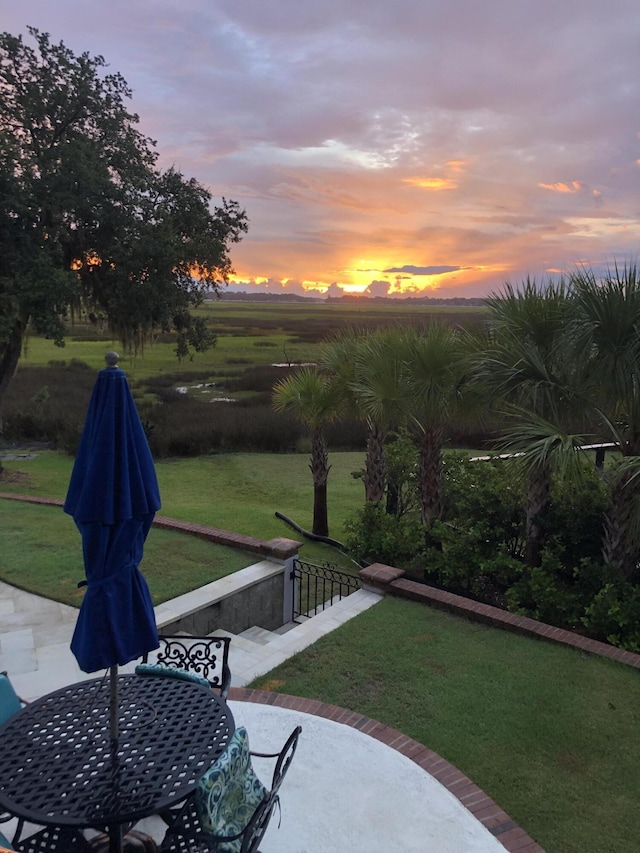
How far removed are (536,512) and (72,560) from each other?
701cm

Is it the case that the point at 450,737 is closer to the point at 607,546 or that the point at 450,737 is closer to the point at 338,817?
the point at 338,817

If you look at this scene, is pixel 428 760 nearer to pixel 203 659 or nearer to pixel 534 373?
pixel 203 659

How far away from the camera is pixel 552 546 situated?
8.03 metres

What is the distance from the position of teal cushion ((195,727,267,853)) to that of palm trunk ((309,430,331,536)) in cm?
1012

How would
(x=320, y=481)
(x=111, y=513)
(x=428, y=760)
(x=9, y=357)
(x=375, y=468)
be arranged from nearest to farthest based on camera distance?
(x=111, y=513), (x=428, y=760), (x=375, y=468), (x=320, y=481), (x=9, y=357)

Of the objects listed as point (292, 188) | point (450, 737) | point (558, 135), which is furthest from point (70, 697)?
point (292, 188)

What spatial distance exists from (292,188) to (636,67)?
1870 centimetres

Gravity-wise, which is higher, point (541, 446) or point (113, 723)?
point (541, 446)

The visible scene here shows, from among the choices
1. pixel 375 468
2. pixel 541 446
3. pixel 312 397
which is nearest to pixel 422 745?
pixel 541 446

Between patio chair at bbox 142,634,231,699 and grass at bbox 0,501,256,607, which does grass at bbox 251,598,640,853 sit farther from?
grass at bbox 0,501,256,607

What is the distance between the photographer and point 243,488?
18.6 meters

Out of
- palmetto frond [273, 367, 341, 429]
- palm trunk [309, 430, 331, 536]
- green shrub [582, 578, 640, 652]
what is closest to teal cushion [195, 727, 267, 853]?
green shrub [582, 578, 640, 652]

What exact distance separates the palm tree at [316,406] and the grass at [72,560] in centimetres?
393

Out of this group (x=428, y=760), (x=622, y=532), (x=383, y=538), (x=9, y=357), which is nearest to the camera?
(x=428, y=760)
